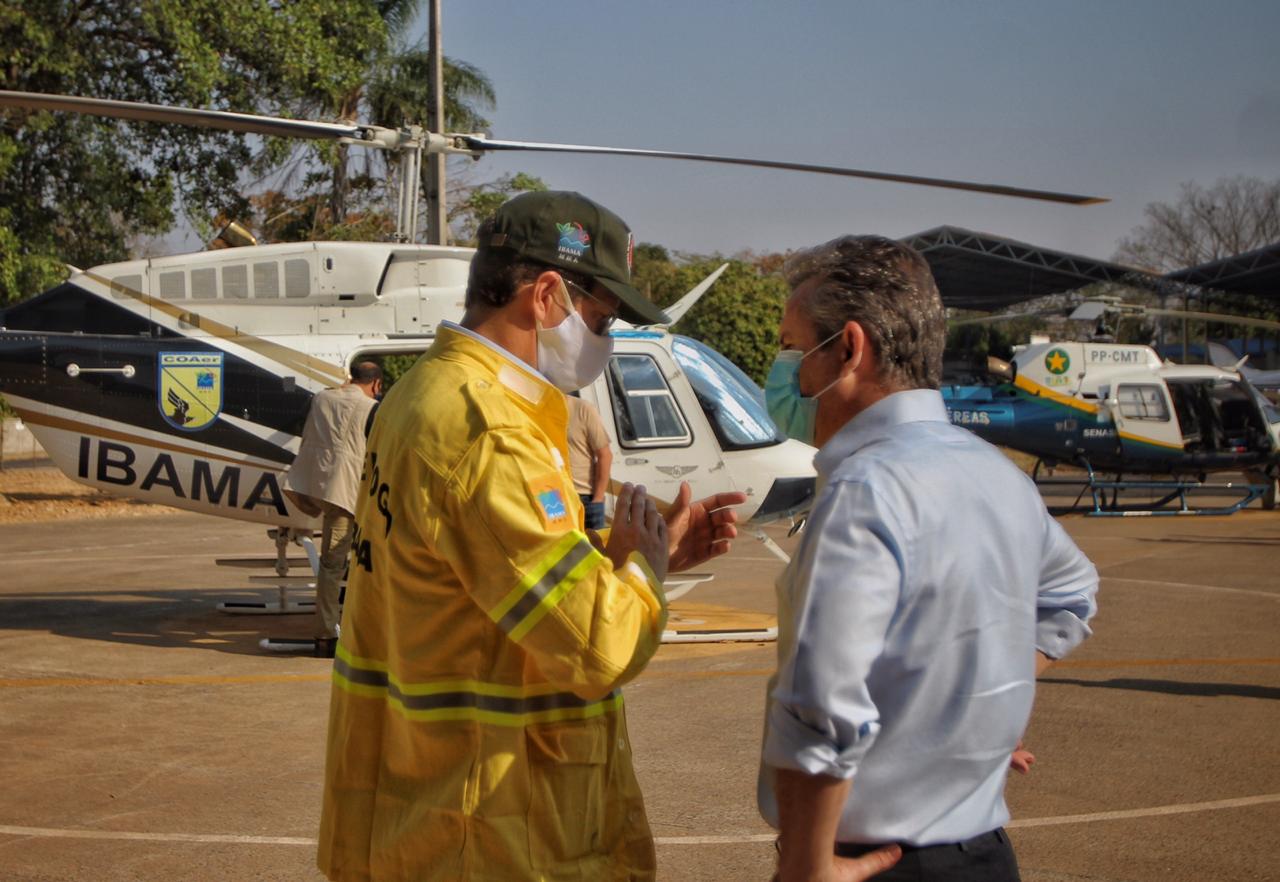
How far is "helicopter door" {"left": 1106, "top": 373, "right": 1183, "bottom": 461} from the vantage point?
18719mm

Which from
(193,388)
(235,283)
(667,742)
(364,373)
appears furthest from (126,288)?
(667,742)

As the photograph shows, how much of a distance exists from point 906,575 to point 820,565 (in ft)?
0.47

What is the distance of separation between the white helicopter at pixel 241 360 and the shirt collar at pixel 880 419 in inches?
270

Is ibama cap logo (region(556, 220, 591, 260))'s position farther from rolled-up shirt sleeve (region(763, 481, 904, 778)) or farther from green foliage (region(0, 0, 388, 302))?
green foliage (region(0, 0, 388, 302))

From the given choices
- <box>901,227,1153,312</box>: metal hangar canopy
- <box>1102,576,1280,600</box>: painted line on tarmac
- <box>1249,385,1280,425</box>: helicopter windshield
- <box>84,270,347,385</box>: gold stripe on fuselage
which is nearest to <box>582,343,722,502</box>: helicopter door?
<box>84,270,347,385</box>: gold stripe on fuselage

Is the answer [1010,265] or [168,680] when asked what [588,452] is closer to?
[168,680]

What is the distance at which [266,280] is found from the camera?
9.40m

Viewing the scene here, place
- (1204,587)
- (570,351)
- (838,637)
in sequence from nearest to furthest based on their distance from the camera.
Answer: (838,637) → (570,351) → (1204,587)

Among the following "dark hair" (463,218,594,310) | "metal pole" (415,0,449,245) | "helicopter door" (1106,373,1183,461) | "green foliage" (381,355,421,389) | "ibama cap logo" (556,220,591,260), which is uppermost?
"metal pole" (415,0,449,245)

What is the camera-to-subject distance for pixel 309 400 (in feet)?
30.6

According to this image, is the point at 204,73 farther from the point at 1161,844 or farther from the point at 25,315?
the point at 1161,844

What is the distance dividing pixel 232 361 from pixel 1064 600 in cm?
804

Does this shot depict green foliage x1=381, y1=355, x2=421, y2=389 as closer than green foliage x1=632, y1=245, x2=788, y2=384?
Yes

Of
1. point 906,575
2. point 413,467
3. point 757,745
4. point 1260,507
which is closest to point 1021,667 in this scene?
point 906,575
